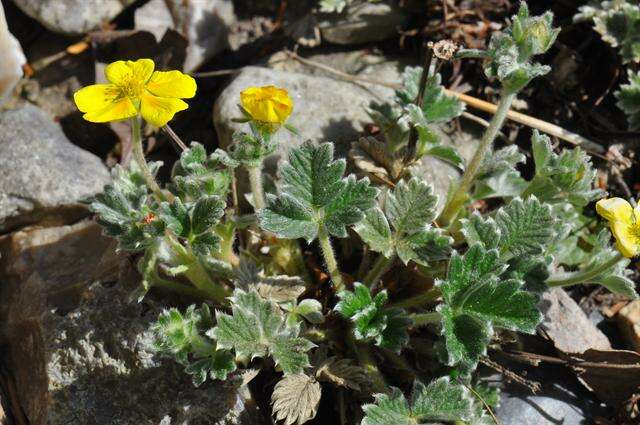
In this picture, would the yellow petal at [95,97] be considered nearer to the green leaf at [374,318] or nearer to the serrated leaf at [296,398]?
the green leaf at [374,318]

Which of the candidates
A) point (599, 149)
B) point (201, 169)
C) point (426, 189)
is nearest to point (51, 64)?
point (201, 169)

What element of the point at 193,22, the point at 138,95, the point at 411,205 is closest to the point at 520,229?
the point at 411,205

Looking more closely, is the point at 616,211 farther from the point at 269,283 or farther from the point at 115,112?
the point at 115,112

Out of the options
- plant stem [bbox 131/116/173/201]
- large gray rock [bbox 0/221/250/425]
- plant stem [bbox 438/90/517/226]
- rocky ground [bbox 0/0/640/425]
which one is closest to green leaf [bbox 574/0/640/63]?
rocky ground [bbox 0/0/640/425]

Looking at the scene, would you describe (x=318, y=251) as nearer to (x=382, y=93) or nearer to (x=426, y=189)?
(x=426, y=189)

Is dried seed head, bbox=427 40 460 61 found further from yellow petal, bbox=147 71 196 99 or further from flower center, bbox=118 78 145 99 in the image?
flower center, bbox=118 78 145 99
